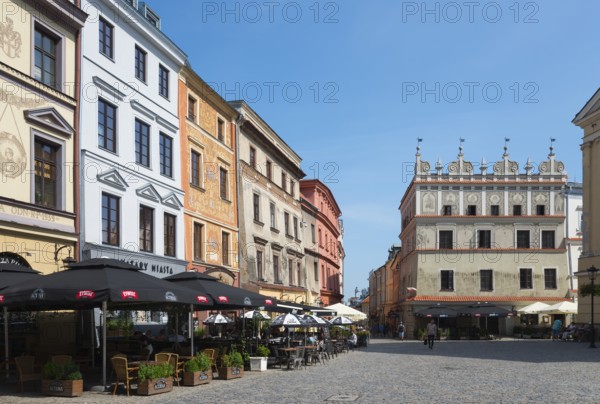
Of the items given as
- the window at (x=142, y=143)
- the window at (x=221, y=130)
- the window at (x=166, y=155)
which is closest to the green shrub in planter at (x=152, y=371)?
the window at (x=142, y=143)

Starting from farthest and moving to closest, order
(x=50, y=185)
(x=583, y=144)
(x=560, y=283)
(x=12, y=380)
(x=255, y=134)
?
(x=560, y=283) → (x=583, y=144) → (x=255, y=134) → (x=50, y=185) → (x=12, y=380)

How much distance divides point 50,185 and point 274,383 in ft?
28.6

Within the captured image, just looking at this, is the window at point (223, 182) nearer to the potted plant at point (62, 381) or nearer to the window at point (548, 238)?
the potted plant at point (62, 381)

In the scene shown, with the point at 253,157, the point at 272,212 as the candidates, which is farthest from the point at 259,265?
the point at 253,157

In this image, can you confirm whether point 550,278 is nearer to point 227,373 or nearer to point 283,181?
point 283,181

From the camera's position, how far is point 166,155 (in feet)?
95.9

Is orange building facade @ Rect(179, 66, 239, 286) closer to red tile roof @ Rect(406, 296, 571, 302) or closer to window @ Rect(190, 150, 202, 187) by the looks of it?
window @ Rect(190, 150, 202, 187)

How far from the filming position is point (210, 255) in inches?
1302

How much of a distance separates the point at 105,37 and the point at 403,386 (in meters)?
15.1

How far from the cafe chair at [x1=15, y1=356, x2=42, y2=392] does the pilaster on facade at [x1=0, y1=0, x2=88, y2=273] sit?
12.0ft

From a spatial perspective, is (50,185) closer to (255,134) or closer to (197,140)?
(197,140)

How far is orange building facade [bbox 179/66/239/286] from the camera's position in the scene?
30.9m

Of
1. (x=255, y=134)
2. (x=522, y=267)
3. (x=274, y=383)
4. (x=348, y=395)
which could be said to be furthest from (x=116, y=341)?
(x=522, y=267)

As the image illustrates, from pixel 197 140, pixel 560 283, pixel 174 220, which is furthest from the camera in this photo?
pixel 560 283
